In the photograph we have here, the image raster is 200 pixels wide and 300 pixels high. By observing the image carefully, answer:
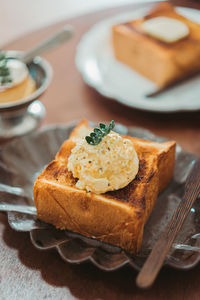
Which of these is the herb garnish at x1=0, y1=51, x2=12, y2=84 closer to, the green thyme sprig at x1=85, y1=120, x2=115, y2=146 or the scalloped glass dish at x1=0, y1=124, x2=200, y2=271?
the scalloped glass dish at x1=0, y1=124, x2=200, y2=271

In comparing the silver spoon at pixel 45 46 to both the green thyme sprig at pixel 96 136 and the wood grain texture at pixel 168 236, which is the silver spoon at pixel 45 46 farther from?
the wood grain texture at pixel 168 236

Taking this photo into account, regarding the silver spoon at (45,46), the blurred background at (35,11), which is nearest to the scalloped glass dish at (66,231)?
the silver spoon at (45,46)

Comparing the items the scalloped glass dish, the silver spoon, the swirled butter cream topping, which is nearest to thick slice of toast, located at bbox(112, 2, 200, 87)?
the silver spoon

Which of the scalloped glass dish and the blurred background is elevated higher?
the scalloped glass dish

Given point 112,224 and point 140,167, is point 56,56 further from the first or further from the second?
point 112,224

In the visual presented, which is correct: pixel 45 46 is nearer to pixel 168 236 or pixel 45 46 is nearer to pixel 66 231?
pixel 66 231

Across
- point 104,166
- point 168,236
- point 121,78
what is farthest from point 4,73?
point 168,236

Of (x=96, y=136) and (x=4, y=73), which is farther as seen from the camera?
(x=4, y=73)
